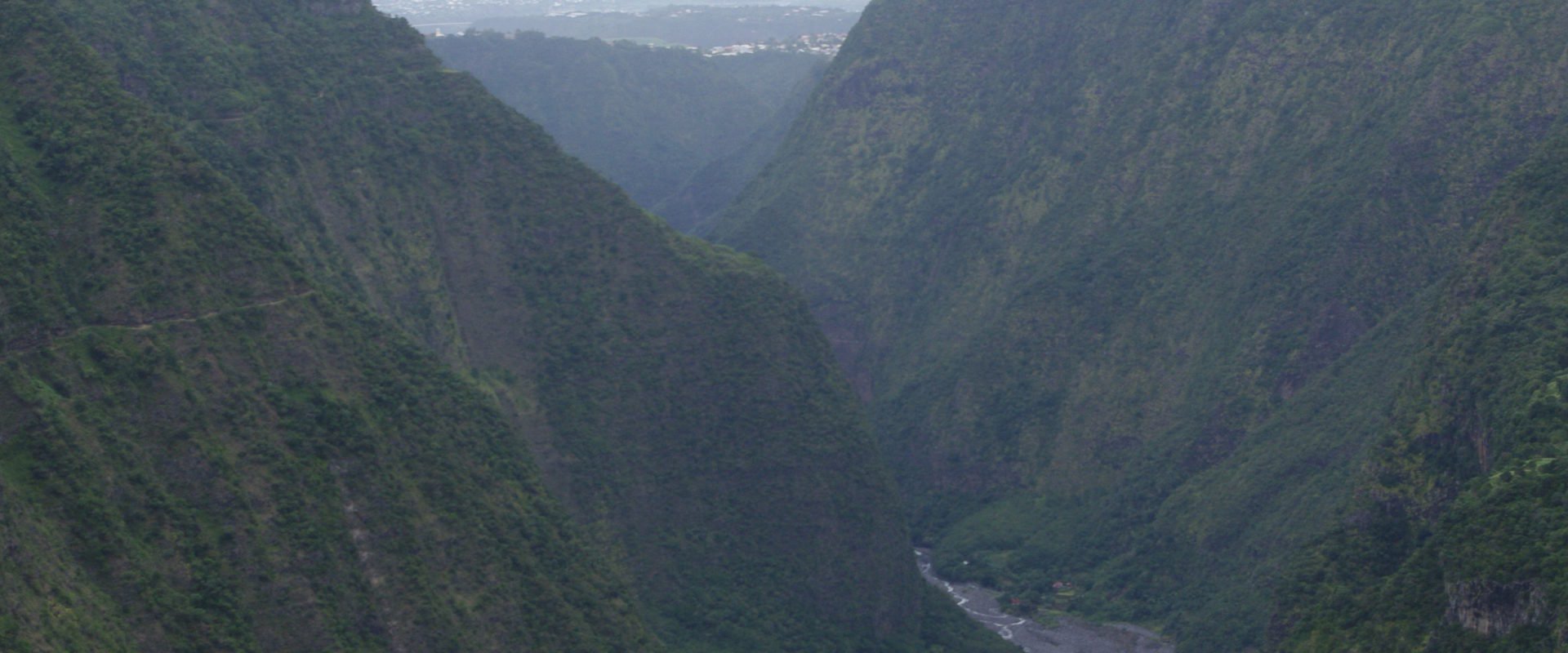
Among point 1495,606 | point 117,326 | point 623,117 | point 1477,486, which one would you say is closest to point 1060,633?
point 1477,486

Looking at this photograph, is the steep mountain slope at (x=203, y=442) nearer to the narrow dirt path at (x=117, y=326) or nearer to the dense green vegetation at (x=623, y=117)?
the narrow dirt path at (x=117, y=326)

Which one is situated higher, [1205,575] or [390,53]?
[390,53]

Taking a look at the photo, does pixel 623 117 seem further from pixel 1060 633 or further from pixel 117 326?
pixel 117 326

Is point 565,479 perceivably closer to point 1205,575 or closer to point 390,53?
point 390,53

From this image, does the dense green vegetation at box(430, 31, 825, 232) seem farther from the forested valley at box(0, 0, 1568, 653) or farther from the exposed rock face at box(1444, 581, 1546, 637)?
the exposed rock face at box(1444, 581, 1546, 637)

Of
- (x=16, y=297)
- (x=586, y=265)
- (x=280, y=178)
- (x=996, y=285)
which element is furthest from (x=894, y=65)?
(x=16, y=297)

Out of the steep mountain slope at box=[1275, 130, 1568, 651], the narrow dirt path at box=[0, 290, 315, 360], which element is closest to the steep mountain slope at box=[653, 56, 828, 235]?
the steep mountain slope at box=[1275, 130, 1568, 651]
